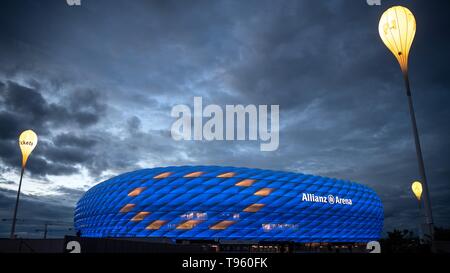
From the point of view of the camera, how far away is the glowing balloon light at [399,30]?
10.3 metres

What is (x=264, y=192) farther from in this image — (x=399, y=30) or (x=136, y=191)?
(x=399, y=30)

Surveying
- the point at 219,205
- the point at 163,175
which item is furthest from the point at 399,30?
the point at 163,175

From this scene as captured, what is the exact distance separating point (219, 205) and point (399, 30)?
3892 centimetres

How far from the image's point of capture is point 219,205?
46.2 meters

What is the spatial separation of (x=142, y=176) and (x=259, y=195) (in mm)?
18523

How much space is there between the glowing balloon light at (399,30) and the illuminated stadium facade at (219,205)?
125ft

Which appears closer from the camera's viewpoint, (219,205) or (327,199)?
(219,205)

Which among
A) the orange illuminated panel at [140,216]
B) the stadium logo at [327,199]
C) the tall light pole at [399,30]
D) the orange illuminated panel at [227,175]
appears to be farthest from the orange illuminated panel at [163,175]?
the tall light pole at [399,30]

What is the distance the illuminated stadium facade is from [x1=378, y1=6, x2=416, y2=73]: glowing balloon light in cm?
3813

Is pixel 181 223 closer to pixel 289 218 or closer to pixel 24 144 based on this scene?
pixel 289 218

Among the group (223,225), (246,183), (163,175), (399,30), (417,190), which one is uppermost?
(163,175)
